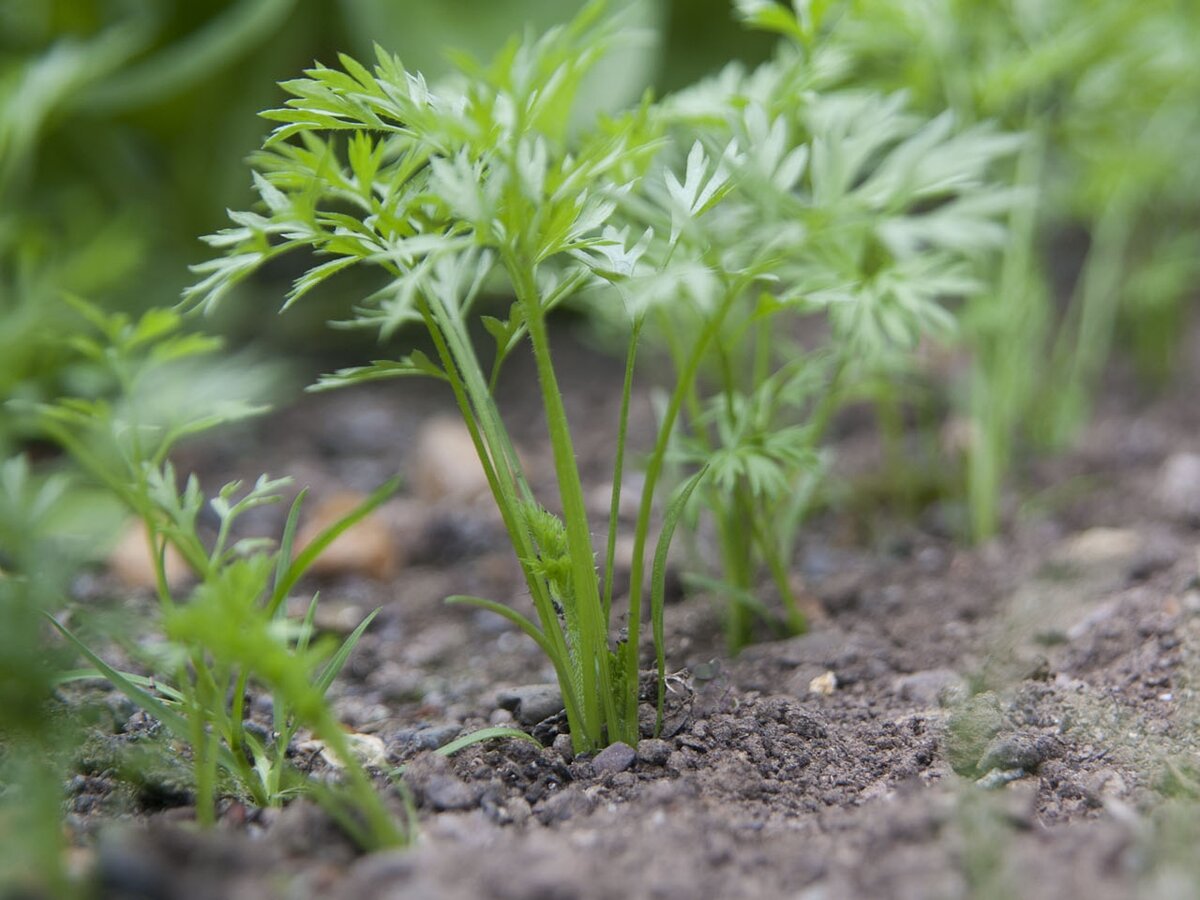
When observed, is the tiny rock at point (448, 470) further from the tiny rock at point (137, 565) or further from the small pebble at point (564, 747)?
the small pebble at point (564, 747)

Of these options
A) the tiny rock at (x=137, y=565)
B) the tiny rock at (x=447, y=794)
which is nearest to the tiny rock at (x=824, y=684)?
the tiny rock at (x=447, y=794)

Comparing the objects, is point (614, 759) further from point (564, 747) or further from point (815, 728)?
point (815, 728)

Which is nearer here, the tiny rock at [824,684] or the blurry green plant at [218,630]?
the blurry green plant at [218,630]

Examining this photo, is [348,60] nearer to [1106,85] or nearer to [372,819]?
[372,819]

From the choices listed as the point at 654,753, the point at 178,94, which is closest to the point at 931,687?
the point at 654,753

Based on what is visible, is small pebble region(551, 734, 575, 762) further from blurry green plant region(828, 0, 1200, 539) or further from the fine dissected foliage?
blurry green plant region(828, 0, 1200, 539)

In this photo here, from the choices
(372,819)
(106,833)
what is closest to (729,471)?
(372,819)

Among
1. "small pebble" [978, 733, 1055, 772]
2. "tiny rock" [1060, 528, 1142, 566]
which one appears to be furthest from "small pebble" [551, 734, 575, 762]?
"tiny rock" [1060, 528, 1142, 566]

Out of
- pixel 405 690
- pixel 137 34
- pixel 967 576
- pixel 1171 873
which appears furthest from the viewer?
pixel 137 34
